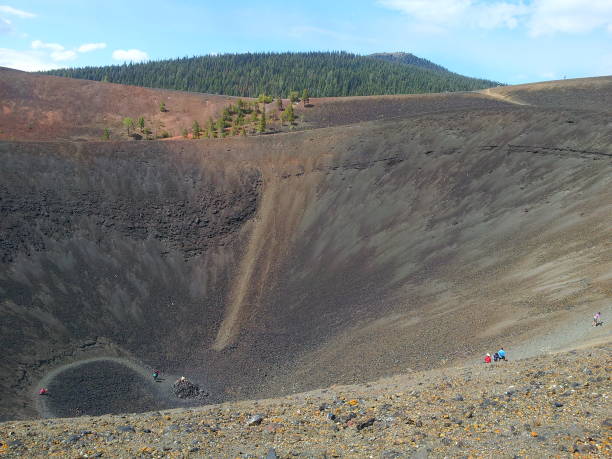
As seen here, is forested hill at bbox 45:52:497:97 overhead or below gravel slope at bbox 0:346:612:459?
overhead

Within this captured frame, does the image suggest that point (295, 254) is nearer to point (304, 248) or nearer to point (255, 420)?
point (304, 248)

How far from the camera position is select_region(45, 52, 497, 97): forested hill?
441 ft

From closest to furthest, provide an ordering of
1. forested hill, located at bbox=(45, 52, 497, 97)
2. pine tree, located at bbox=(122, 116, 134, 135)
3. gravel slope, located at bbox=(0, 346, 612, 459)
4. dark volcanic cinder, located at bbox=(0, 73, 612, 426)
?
gravel slope, located at bbox=(0, 346, 612, 459)
dark volcanic cinder, located at bbox=(0, 73, 612, 426)
pine tree, located at bbox=(122, 116, 134, 135)
forested hill, located at bbox=(45, 52, 497, 97)

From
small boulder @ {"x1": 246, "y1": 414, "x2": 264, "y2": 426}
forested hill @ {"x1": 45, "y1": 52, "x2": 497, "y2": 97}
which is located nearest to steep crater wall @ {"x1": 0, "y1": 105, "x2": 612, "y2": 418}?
small boulder @ {"x1": 246, "y1": 414, "x2": 264, "y2": 426}

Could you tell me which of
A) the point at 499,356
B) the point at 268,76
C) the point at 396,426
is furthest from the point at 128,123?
the point at 396,426

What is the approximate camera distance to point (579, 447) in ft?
37.4

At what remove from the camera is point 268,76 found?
14725cm

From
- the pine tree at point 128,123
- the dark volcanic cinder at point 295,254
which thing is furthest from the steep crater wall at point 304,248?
the pine tree at point 128,123

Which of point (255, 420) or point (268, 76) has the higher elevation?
point (268, 76)

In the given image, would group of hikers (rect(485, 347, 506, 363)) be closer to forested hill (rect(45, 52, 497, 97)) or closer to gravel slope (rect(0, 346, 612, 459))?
gravel slope (rect(0, 346, 612, 459))

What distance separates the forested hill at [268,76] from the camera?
134 metres

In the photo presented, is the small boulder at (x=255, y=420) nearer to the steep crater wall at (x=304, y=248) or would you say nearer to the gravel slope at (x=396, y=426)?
the gravel slope at (x=396, y=426)

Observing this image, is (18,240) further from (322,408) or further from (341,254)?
(322,408)

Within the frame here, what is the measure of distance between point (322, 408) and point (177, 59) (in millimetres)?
191272
